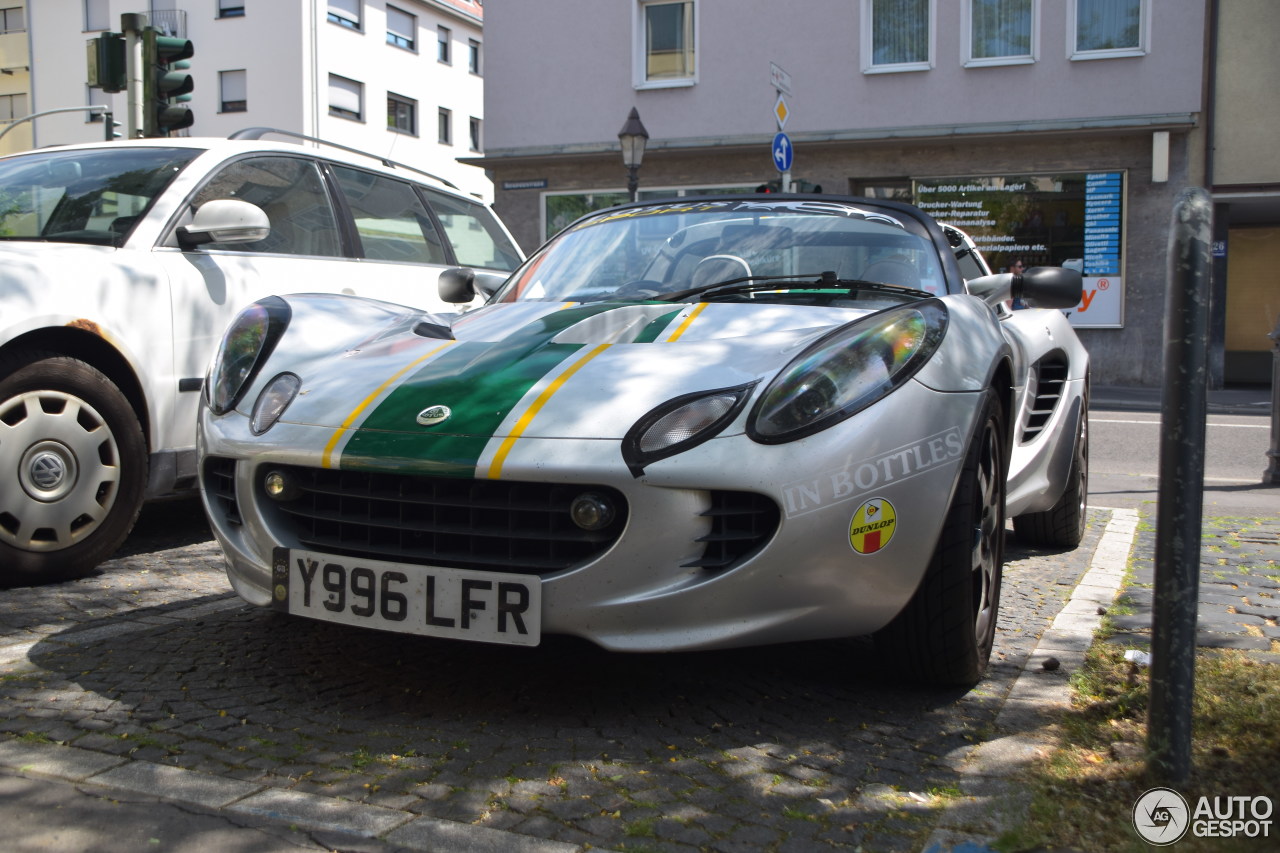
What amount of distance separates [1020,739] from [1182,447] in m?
0.88

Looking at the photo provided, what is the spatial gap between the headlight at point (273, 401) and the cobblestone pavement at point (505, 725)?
0.66 metres

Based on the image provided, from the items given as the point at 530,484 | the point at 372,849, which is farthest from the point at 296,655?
the point at 372,849

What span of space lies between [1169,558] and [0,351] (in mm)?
3559

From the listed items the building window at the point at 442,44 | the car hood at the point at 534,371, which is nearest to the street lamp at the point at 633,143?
the car hood at the point at 534,371

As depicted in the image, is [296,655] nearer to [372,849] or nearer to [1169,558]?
[372,849]

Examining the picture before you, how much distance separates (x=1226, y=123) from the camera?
1831 cm

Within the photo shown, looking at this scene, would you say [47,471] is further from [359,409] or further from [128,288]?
[359,409]

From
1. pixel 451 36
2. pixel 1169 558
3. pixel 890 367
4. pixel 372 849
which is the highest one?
pixel 451 36

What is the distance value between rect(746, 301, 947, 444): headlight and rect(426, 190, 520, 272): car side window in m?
3.80

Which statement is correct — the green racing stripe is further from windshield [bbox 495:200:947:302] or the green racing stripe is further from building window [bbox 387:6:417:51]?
building window [bbox 387:6:417:51]

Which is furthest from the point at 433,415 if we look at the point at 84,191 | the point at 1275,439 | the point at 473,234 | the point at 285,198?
the point at 1275,439

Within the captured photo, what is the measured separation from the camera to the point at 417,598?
9.52 ft

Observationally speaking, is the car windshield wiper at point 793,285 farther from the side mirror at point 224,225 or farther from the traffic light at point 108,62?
the traffic light at point 108,62

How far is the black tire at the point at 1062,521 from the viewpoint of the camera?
543 cm
